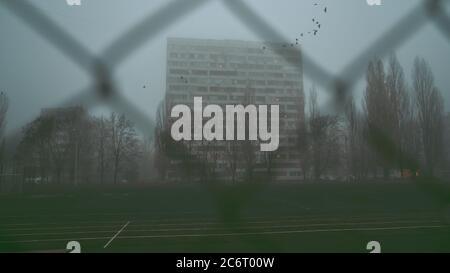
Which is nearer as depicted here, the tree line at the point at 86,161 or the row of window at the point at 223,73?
the row of window at the point at 223,73

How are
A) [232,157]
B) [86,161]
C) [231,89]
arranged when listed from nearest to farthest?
[231,89], [232,157], [86,161]

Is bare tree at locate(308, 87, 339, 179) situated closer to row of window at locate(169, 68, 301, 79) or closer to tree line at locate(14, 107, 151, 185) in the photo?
row of window at locate(169, 68, 301, 79)

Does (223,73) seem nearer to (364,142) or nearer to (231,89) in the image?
(231,89)

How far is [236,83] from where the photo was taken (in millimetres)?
1461

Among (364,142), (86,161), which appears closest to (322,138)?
(364,142)

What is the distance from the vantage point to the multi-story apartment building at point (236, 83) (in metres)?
1.21

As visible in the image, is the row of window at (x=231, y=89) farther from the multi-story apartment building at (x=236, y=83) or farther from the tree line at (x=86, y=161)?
the tree line at (x=86, y=161)

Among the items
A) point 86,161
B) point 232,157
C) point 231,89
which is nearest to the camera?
point 231,89

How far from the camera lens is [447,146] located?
1.96 metres

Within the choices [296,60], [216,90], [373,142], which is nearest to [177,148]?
[216,90]

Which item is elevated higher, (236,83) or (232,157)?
(236,83)

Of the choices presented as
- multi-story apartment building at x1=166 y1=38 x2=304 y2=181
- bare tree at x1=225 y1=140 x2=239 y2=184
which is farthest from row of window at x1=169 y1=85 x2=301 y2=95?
bare tree at x1=225 y1=140 x2=239 y2=184

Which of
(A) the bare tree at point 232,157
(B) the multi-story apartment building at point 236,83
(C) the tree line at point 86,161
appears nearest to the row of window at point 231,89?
(B) the multi-story apartment building at point 236,83
